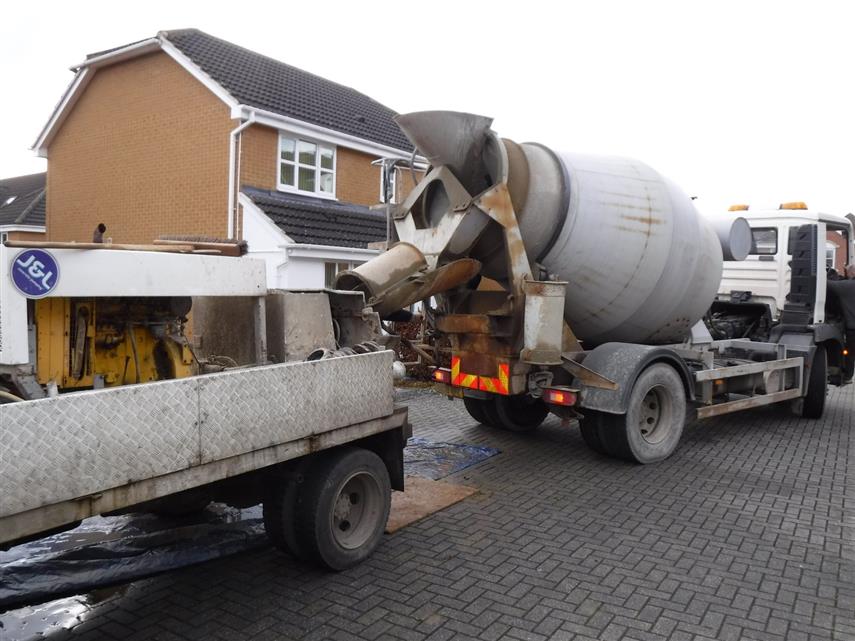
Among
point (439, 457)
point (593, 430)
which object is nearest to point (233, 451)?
point (439, 457)

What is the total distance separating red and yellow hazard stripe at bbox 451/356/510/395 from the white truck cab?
4.56 metres

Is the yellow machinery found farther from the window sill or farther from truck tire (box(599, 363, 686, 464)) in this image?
the window sill

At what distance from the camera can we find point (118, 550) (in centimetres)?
416

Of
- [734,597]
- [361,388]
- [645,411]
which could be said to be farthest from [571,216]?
[734,597]

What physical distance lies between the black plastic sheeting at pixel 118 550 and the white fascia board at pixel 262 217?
8.31 meters

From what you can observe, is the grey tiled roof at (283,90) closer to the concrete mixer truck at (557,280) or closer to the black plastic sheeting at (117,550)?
the concrete mixer truck at (557,280)

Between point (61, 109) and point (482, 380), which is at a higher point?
point (61, 109)

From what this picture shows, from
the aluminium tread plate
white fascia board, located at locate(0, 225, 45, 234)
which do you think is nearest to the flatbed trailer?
the aluminium tread plate

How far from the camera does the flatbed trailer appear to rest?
107 inches

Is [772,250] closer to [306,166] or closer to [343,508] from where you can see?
[343,508]

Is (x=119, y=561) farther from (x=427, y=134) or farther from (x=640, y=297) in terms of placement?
(x=640, y=297)

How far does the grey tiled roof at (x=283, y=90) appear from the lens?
14992mm

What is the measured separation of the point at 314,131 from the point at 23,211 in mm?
16845

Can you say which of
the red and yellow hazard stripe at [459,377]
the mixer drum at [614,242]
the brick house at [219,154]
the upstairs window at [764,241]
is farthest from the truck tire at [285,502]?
the brick house at [219,154]
